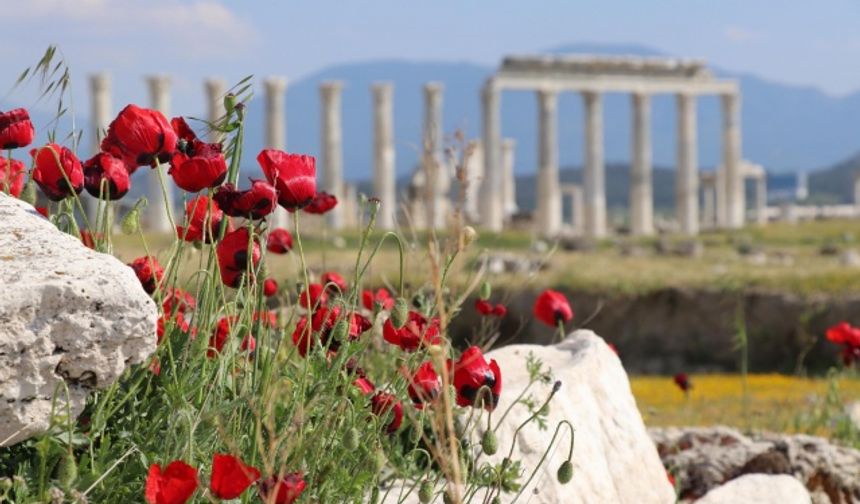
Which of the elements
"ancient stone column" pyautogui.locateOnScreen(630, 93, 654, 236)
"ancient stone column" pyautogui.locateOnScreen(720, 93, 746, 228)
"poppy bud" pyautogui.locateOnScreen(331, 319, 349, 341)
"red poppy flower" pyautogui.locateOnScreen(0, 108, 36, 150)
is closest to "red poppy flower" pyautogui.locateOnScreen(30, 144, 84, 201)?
"red poppy flower" pyautogui.locateOnScreen(0, 108, 36, 150)

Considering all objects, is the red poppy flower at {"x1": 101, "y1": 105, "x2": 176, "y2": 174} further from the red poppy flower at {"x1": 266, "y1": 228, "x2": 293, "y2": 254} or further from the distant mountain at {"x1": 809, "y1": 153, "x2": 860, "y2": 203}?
the distant mountain at {"x1": 809, "y1": 153, "x2": 860, "y2": 203}

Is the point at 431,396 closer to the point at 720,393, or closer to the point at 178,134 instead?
the point at 178,134

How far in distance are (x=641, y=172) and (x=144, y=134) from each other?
201 ft

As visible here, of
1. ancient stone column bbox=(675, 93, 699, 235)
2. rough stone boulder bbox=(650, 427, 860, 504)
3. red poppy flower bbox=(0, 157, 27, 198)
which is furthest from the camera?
ancient stone column bbox=(675, 93, 699, 235)

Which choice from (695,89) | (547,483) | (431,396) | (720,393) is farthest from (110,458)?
(695,89)

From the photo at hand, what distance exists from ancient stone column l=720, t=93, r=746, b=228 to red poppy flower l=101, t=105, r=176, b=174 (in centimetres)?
6217

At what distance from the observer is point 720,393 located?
17.1 metres

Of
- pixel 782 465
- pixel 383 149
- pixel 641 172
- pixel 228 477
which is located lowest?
pixel 641 172

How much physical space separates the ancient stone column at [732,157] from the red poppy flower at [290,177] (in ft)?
204

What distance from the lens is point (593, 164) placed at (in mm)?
63531

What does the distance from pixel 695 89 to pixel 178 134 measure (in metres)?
62.5

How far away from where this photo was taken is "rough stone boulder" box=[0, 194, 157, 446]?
4316 millimetres

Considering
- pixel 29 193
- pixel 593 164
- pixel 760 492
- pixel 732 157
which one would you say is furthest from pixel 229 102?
pixel 732 157

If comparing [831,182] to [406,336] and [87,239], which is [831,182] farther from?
[406,336]
